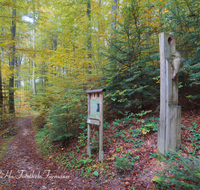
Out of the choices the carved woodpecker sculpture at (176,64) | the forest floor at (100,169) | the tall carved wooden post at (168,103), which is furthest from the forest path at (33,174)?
the carved woodpecker sculpture at (176,64)

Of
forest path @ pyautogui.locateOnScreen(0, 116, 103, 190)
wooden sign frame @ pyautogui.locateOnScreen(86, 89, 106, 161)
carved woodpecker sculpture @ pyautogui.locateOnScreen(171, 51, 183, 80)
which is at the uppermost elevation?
carved woodpecker sculpture @ pyautogui.locateOnScreen(171, 51, 183, 80)

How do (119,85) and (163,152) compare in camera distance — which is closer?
(163,152)

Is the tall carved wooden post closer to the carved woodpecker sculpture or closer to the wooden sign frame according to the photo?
the carved woodpecker sculpture

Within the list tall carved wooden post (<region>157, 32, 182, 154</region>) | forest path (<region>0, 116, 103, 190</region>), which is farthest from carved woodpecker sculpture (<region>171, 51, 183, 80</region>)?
forest path (<region>0, 116, 103, 190</region>)

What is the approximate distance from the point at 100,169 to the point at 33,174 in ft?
7.24

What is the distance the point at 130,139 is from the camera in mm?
4219

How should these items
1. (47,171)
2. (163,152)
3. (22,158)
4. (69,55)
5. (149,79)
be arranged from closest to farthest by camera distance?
(163,152)
(47,171)
(22,158)
(149,79)
(69,55)

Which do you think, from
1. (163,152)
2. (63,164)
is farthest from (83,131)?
Answer: (163,152)

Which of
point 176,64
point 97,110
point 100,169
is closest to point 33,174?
point 100,169

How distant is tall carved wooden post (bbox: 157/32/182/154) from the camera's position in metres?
3.02

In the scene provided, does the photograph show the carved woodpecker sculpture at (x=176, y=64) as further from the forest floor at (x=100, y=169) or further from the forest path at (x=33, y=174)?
the forest path at (x=33, y=174)

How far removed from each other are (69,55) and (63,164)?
5.76m

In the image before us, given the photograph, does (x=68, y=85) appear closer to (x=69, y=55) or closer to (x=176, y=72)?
(x=69, y=55)

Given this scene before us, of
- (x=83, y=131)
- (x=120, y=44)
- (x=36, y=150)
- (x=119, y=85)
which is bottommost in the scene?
(x=36, y=150)
